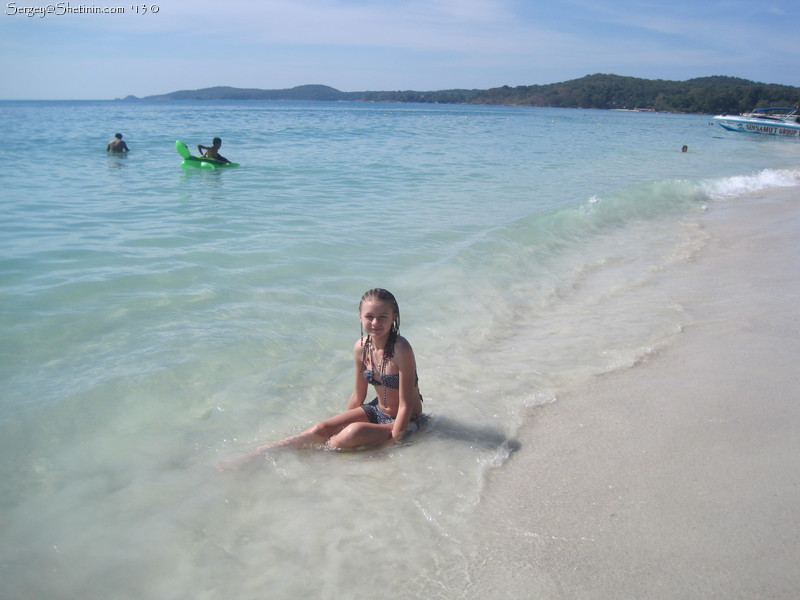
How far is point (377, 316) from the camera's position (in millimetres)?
3529

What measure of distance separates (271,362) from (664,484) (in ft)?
9.85

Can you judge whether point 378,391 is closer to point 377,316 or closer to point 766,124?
point 377,316

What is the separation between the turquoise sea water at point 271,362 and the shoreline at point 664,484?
0.20m

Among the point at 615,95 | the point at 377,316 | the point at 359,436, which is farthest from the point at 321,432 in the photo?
the point at 615,95

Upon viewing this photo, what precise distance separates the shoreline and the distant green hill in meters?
107

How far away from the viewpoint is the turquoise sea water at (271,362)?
2789 millimetres

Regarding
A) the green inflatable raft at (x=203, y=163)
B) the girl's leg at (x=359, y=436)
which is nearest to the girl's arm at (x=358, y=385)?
the girl's leg at (x=359, y=436)

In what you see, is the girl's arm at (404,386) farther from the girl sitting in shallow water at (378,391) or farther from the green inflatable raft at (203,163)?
the green inflatable raft at (203,163)

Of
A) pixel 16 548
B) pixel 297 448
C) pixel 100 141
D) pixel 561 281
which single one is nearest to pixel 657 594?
pixel 297 448

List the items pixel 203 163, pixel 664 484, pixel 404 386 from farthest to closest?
1. pixel 203 163
2. pixel 404 386
3. pixel 664 484

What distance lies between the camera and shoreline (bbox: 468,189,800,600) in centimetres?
246

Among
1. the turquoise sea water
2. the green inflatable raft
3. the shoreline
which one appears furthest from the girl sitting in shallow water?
the green inflatable raft

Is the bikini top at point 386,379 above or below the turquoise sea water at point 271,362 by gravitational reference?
above

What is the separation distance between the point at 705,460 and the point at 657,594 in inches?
44.8
